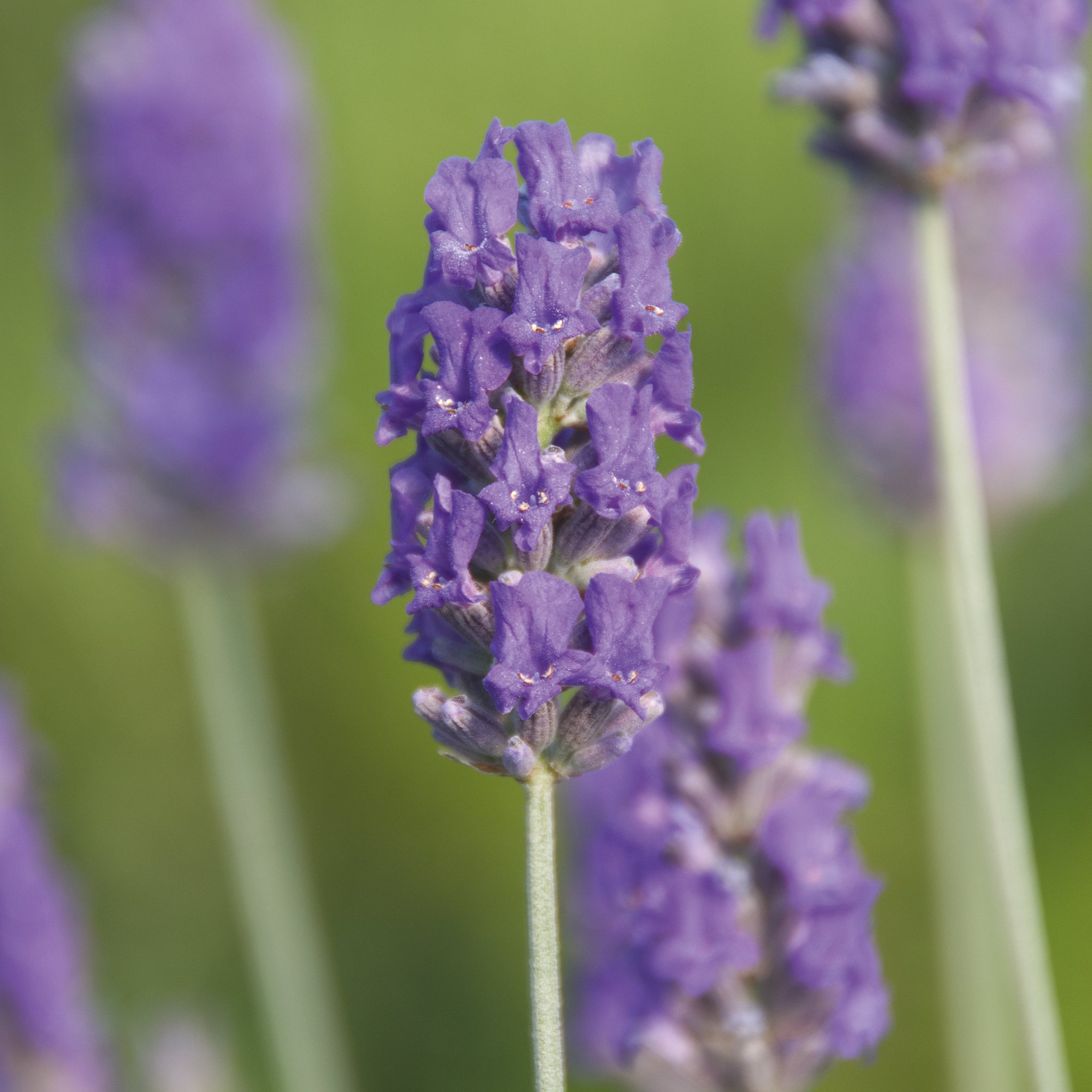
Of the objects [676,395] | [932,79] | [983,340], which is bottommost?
[676,395]

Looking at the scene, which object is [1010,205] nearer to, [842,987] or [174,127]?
[174,127]

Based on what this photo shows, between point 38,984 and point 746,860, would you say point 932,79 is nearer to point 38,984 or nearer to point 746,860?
point 746,860

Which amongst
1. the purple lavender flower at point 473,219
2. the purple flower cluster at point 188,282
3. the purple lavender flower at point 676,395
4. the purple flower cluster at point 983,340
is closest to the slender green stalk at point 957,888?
the purple flower cluster at point 983,340

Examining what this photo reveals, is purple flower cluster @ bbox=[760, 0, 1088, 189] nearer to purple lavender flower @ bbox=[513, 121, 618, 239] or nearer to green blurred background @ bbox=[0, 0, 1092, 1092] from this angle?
purple lavender flower @ bbox=[513, 121, 618, 239]

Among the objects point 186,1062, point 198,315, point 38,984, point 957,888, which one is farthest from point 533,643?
point 198,315

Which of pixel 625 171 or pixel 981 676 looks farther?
pixel 981 676

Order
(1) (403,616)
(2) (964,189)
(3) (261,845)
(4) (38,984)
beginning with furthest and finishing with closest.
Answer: (1) (403,616) < (3) (261,845) < (4) (38,984) < (2) (964,189)

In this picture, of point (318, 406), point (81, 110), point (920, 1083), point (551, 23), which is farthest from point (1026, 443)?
point (81, 110)

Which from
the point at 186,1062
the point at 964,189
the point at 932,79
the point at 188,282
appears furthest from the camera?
the point at 188,282
